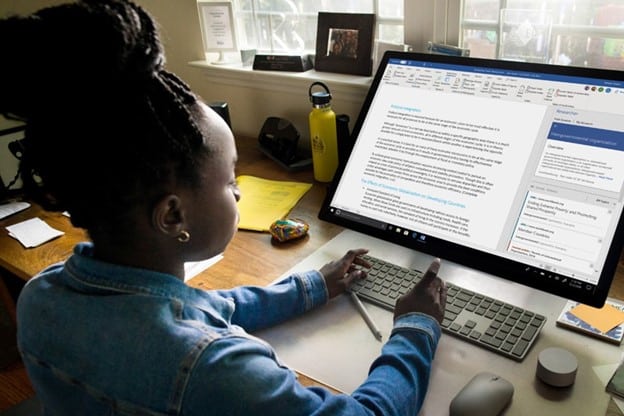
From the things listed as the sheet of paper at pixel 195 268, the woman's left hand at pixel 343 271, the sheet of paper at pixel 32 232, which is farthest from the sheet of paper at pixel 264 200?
the sheet of paper at pixel 32 232

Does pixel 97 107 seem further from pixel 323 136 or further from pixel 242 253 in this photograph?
pixel 323 136

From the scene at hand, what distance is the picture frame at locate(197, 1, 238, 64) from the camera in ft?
5.38

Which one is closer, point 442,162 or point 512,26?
point 442,162

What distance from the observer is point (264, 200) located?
1.29 meters

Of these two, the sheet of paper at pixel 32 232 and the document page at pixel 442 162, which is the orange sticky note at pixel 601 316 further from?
the sheet of paper at pixel 32 232

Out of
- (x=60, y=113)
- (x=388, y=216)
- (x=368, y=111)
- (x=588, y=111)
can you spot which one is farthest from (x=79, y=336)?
(x=588, y=111)

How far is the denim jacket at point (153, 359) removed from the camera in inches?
22.0

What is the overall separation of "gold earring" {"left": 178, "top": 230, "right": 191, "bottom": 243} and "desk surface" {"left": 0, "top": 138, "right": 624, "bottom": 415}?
0.33 m

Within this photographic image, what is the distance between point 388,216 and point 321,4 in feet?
2.75

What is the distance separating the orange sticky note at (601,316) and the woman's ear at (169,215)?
2.05 feet

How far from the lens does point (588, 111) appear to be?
798mm

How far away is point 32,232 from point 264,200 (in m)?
0.55

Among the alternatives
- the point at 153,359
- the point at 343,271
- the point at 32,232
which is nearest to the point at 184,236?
the point at 153,359

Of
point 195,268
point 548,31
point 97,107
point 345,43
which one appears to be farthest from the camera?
point 345,43
